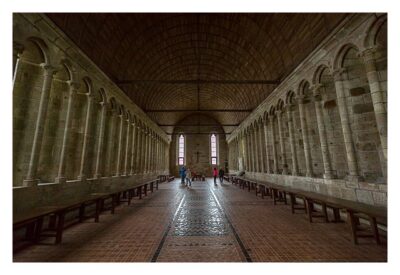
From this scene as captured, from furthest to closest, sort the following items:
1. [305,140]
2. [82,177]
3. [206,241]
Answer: [305,140] < [82,177] < [206,241]

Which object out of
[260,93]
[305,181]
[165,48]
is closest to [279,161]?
[305,181]

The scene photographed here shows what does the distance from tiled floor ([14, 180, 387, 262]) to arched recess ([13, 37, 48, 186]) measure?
2503mm

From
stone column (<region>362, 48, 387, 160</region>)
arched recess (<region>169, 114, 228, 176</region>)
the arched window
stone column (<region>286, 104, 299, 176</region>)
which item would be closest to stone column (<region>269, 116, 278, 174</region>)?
stone column (<region>286, 104, 299, 176</region>)

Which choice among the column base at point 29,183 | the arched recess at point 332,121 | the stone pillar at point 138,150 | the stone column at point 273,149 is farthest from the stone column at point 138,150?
the arched recess at point 332,121

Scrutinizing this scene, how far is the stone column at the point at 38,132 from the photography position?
15.7 feet

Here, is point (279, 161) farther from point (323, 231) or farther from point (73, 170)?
point (73, 170)

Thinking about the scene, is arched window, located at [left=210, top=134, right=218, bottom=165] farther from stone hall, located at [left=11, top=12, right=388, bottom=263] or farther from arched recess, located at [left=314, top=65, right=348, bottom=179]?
arched recess, located at [left=314, top=65, right=348, bottom=179]

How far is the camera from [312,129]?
7.96 metres

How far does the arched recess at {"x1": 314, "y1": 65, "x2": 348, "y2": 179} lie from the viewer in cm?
653

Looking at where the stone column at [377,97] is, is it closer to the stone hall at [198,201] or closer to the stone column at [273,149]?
the stone hall at [198,201]

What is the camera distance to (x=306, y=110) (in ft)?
26.8

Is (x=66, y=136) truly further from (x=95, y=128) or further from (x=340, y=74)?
(x=340, y=74)

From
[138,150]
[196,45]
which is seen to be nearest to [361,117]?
[196,45]

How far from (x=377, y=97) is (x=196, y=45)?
10.3 metres
